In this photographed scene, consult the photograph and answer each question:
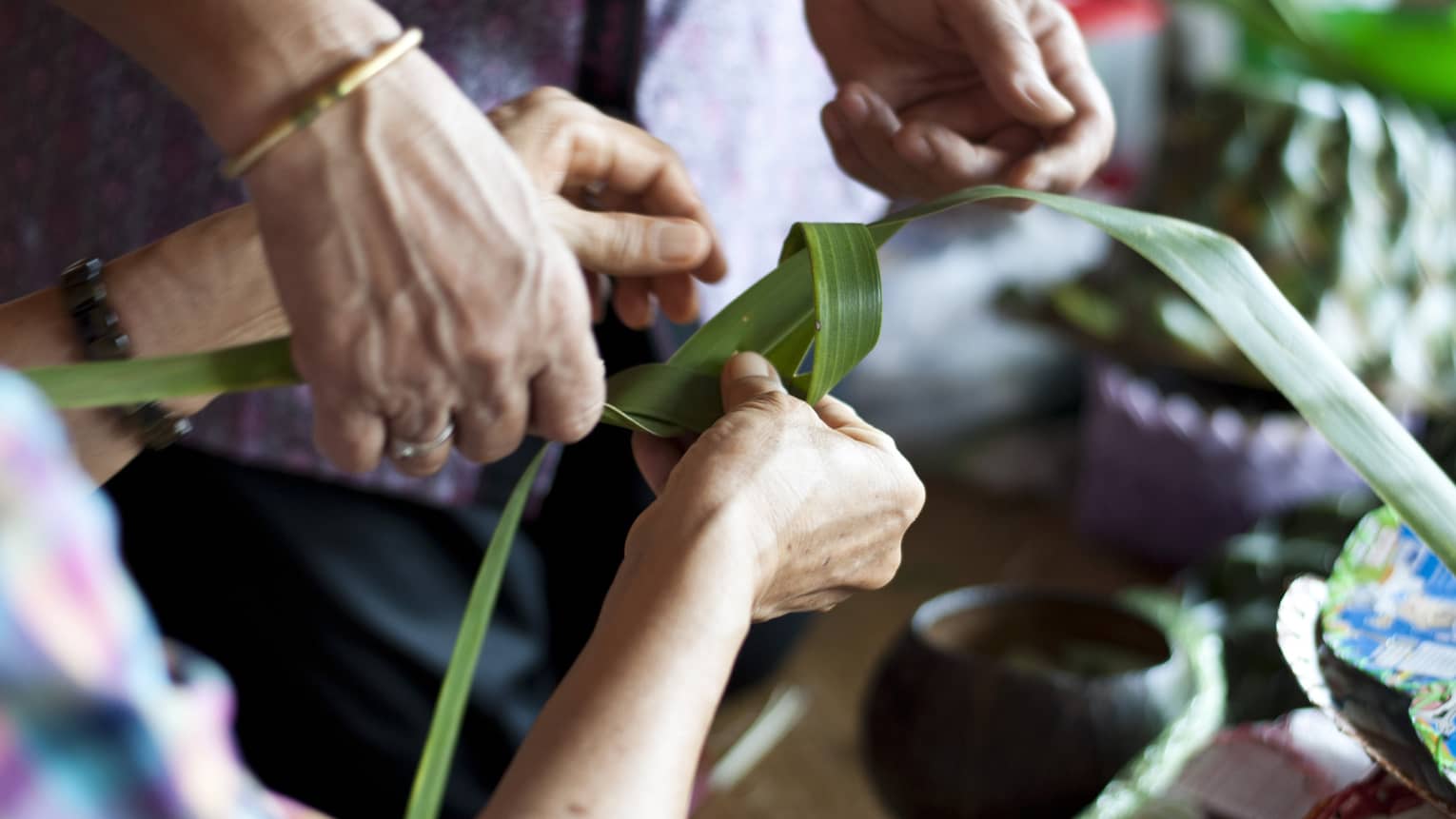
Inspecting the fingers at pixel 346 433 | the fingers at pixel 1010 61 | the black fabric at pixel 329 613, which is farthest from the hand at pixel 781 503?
the black fabric at pixel 329 613

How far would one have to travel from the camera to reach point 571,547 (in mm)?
1072

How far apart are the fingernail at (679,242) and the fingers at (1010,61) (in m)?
A: 0.18

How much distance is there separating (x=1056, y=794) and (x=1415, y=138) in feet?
3.05

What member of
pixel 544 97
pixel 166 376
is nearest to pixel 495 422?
Result: pixel 166 376

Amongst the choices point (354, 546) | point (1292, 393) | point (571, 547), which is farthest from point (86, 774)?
point (571, 547)

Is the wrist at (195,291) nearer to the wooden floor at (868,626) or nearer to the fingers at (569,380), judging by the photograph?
the fingers at (569,380)

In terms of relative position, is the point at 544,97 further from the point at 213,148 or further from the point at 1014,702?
the point at 1014,702

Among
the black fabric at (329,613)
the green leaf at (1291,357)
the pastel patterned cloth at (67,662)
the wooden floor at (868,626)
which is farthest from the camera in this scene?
the wooden floor at (868,626)

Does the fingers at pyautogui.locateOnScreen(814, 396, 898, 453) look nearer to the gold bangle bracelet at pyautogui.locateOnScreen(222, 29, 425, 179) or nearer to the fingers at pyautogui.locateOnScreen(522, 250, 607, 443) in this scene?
the fingers at pyautogui.locateOnScreen(522, 250, 607, 443)

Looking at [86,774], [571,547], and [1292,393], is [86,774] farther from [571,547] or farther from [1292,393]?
[571,547]

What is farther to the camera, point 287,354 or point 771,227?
point 771,227

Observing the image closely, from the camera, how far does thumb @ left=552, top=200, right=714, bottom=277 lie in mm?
612

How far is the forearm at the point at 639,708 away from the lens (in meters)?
0.42

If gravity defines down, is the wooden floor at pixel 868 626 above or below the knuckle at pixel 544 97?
below
